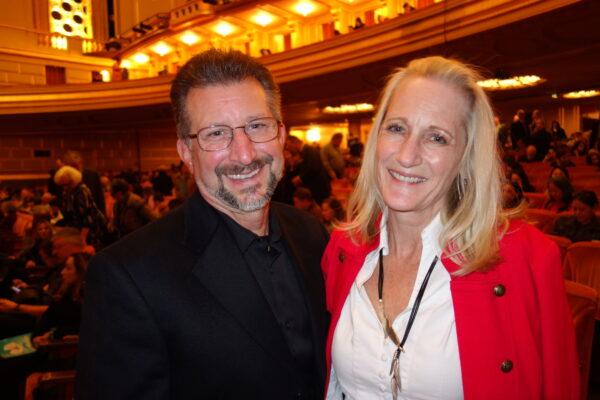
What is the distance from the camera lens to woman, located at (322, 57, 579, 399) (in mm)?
1400

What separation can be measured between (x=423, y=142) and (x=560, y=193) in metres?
5.36

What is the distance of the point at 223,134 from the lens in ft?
5.01

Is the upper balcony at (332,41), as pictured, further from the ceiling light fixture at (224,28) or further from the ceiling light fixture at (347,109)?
the ceiling light fixture at (347,109)

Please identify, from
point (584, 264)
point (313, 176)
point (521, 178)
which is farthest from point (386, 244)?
point (521, 178)

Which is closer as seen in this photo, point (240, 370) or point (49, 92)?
point (240, 370)

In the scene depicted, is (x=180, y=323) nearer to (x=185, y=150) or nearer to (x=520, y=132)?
(x=185, y=150)

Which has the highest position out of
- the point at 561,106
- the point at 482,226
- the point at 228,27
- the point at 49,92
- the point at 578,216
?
the point at 228,27

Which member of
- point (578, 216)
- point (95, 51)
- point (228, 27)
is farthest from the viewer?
point (95, 51)

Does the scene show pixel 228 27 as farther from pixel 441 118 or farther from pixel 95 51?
pixel 441 118

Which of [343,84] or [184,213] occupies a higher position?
[343,84]

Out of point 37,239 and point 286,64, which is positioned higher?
point 286,64

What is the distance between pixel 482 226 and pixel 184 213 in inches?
37.9

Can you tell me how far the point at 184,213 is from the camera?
1.57 metres

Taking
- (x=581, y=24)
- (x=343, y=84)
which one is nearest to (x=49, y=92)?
(x=343, y=84)
